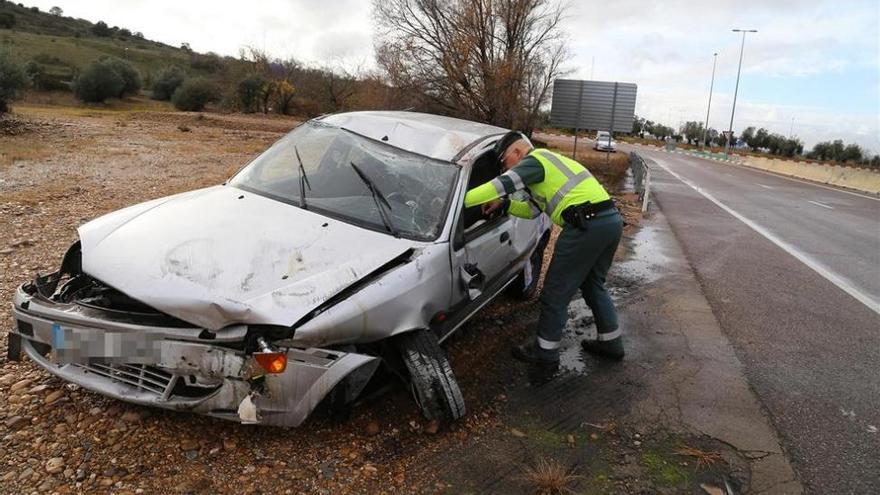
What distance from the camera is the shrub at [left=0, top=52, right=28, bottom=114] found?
60.0ft

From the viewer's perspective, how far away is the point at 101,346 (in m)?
2.52

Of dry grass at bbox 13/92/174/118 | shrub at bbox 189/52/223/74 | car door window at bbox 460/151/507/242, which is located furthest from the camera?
shrub at bbox 189/52/223/74

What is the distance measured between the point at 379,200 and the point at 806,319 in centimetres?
457

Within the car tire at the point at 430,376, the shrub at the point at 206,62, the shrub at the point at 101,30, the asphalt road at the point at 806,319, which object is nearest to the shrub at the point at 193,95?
the shrub at the point at 206,62

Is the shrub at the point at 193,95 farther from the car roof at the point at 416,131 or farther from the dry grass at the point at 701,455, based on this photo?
the dry grass at the point at 701,455

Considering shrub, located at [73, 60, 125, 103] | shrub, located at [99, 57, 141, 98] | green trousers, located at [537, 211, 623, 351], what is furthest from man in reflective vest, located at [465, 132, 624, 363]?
shrub, located at [99, 57, 141, 98]

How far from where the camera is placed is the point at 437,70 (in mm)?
21312

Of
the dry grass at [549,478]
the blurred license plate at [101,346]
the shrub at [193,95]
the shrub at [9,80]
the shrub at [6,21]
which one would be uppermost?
the shrub at [6,21]

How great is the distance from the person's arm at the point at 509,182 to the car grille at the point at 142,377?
75.0 inches

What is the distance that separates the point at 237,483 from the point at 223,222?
140 centimetres

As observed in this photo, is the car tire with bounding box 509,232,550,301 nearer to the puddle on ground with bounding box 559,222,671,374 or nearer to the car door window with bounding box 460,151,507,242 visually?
the puddle on ground with bounding box 559,222,671,374

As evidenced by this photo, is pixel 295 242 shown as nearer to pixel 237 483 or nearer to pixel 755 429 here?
pixel 237 483

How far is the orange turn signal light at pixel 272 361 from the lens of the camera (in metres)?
2.38

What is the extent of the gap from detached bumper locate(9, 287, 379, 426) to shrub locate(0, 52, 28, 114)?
20.3 m
